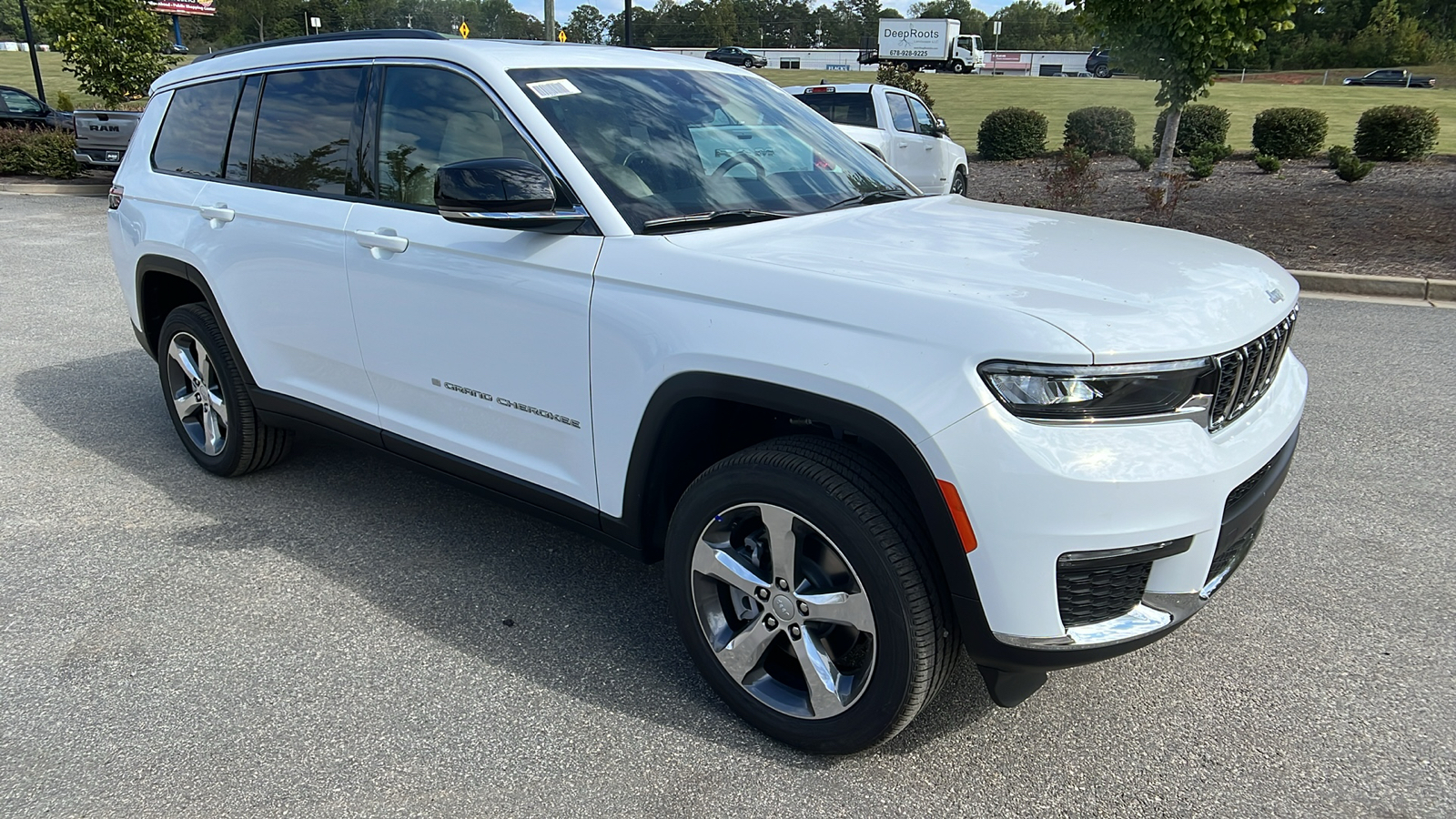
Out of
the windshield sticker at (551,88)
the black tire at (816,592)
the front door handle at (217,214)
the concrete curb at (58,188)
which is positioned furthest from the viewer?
the concrete curb at (58,188)

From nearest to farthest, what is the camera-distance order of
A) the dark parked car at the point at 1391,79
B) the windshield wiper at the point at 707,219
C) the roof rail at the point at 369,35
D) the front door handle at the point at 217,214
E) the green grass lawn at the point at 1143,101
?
1. the windshield wiper at the point at 707,219
2. the roof rail at the point at 369,35
3. the front door handle at the point at 217,214
4. the green grass lawn at the point at 1143,101
5. the dark parked car at the point at 1391,79

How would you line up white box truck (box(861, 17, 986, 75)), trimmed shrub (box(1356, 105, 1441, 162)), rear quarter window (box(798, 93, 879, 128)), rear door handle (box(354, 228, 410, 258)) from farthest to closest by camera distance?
white box truck (box(861, 17, 986, 75)) < trimmed shrub (box(1356, 105, 1441, 162)) < rear quarter window (box(798, 93, 879, 128)) < rear door handle (box(354, 228, 410, 258))

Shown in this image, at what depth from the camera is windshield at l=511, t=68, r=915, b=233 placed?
2.93m

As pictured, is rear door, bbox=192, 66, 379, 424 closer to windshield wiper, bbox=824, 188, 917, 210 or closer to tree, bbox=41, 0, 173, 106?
windshield wiper, bbox=824, 188, 917, 210

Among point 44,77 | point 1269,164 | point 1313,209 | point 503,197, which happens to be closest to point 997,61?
point 44,77

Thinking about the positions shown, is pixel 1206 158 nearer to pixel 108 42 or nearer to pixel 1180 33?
pixel 1180 33

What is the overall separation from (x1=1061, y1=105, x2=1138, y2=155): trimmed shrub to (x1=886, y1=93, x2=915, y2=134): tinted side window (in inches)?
375

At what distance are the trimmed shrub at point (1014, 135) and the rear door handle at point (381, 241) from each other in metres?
20.2

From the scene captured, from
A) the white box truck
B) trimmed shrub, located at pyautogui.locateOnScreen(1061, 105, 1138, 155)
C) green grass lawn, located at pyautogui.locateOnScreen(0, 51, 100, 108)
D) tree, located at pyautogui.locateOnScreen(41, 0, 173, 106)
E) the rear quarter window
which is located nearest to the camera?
the rear quarter window

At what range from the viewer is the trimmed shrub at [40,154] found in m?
17.2

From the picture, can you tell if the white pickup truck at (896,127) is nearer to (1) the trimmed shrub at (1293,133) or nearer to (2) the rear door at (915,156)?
(2) the rear door at (915,156)

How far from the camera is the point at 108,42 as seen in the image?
20.0 meters

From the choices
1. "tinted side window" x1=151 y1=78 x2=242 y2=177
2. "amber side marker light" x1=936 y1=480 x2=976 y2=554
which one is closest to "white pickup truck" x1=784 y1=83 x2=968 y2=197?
"tinted side window" x1=151 y1=78 x2=242 y2=177

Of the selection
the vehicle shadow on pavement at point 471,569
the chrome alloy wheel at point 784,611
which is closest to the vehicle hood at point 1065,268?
the chrome alloy wheel at point 784,611
